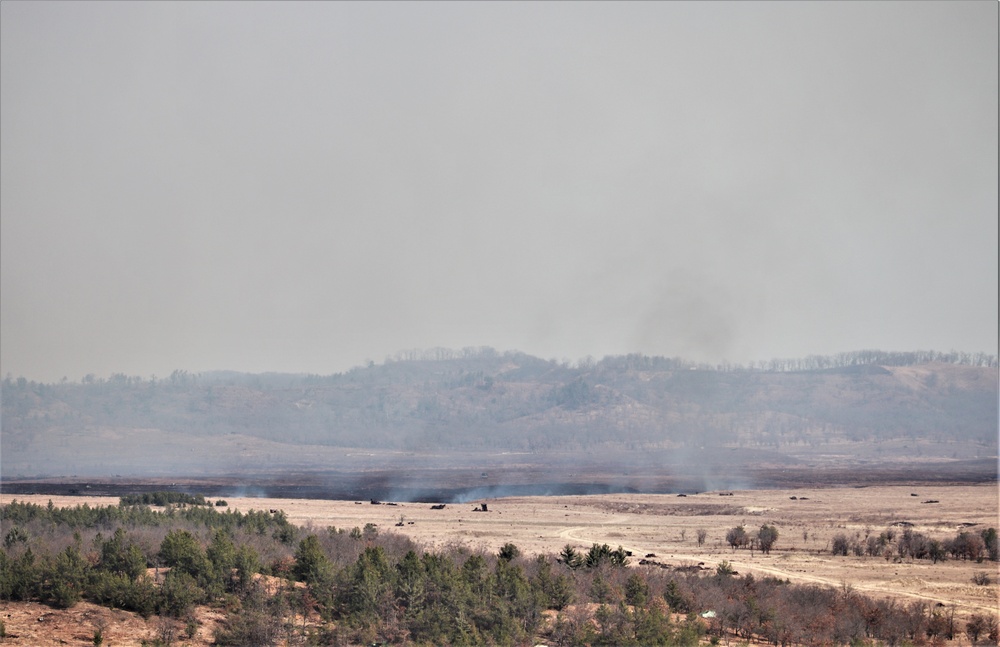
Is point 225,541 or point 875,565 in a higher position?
point 225,541

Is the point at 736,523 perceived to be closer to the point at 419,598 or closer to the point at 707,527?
the point at 707,527

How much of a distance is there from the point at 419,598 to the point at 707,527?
3438 centimetres

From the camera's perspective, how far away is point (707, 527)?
53.1 m

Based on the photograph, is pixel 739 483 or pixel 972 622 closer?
pixel 972 622

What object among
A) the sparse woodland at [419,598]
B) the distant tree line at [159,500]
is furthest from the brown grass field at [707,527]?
the distant tree line at [159,500]

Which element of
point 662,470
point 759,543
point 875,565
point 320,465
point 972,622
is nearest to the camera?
point 972,622

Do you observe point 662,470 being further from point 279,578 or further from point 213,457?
point 279,578

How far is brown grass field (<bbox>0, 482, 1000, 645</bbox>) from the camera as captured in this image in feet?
96.4

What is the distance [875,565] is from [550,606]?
19870 millimetres

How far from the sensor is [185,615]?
20828 mm

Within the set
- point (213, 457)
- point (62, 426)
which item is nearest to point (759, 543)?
point (213, 457)

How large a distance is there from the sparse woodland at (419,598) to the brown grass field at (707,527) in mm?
912

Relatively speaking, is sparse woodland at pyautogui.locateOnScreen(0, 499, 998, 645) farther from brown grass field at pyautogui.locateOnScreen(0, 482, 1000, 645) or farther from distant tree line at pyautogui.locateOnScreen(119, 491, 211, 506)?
distant tree line at pyautogui.locateOnScreen(119, 491, 211, 506)

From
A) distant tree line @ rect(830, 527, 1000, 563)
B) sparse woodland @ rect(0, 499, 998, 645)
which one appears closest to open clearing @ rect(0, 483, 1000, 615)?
distant tree line @ rect(830, 527, 1000, 563)
